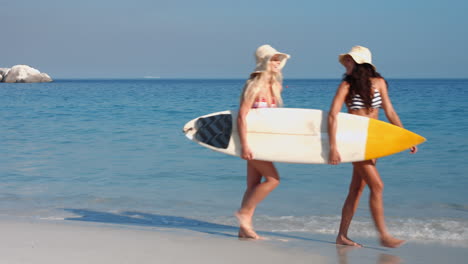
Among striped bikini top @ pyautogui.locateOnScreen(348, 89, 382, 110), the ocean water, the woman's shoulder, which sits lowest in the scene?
the ocean water

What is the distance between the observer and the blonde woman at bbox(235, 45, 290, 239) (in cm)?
357

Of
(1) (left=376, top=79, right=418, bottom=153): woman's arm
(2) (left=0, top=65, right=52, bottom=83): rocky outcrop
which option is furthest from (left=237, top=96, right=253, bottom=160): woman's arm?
(2) (left=0, top=65, right=52, bottom=83): rocky outcrop

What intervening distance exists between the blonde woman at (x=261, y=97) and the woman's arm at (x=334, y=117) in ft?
1.38

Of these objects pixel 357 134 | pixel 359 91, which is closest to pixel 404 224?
pixel 357 134

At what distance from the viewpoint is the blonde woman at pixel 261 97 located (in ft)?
11.7

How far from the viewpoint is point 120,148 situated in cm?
983

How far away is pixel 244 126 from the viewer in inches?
141

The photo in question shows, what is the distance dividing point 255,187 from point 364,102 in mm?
957

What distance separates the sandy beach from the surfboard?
627mm

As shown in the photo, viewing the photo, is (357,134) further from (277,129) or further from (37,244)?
(37,244)

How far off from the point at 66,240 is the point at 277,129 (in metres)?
1.65

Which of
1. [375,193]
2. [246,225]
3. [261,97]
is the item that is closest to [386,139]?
[375,193]

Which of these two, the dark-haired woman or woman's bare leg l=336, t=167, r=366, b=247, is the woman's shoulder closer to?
the dark-haired woman

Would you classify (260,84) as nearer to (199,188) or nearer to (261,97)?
(261,97)
